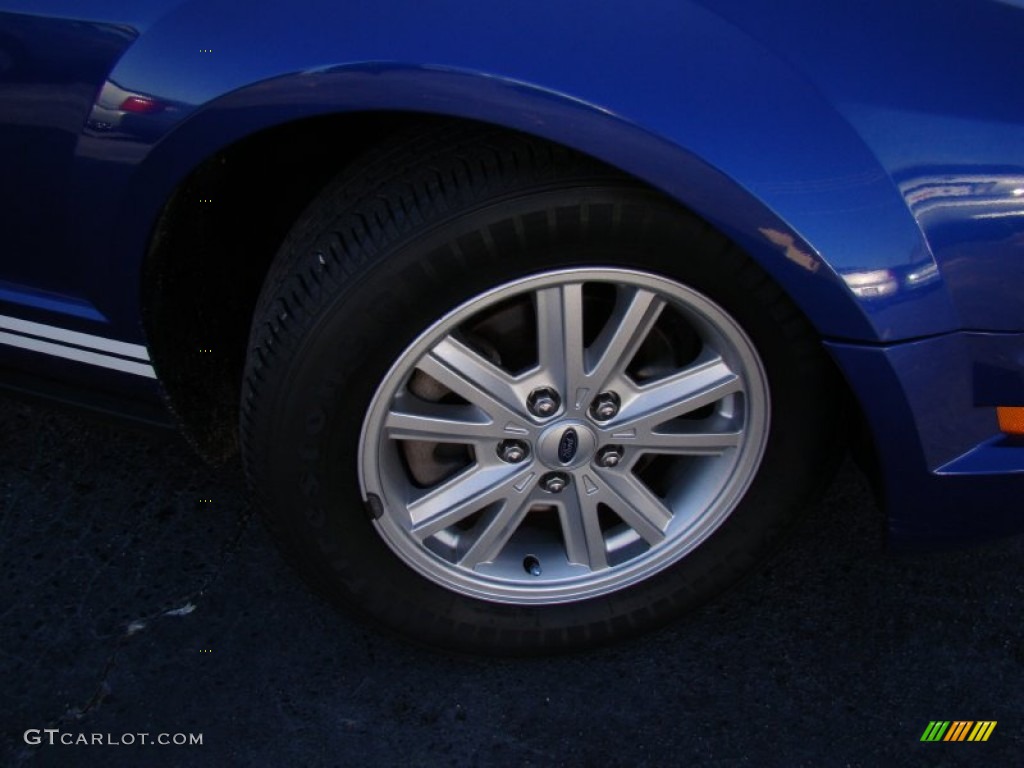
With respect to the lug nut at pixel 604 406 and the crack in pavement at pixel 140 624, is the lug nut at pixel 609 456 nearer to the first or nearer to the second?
the lug nut at pixel 604 406

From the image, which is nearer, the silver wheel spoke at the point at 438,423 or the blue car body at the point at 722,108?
the blue car body at the point at 722,108

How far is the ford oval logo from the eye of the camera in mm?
1824

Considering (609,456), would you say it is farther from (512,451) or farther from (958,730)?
(958,730)

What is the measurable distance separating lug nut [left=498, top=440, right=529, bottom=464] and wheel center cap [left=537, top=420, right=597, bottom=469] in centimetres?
3

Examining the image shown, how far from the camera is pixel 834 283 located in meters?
1.54

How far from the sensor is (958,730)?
6.41ft

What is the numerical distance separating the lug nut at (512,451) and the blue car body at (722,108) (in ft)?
1.66

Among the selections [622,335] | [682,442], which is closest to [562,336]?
[622,335]

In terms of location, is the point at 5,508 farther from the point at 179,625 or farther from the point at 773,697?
the point at 773,697

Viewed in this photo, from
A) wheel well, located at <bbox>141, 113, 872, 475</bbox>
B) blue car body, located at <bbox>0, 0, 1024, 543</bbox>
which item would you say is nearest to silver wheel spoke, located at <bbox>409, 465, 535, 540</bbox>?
wheel well, located at <bbox>141, 113, 872, 475</bbox>

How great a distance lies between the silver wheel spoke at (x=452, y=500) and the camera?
1893mm

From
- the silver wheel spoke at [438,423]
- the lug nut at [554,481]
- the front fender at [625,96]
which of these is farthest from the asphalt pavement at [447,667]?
the front fender at [625,96]

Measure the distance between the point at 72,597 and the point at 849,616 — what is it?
1439mm

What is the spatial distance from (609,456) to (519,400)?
0.20m
